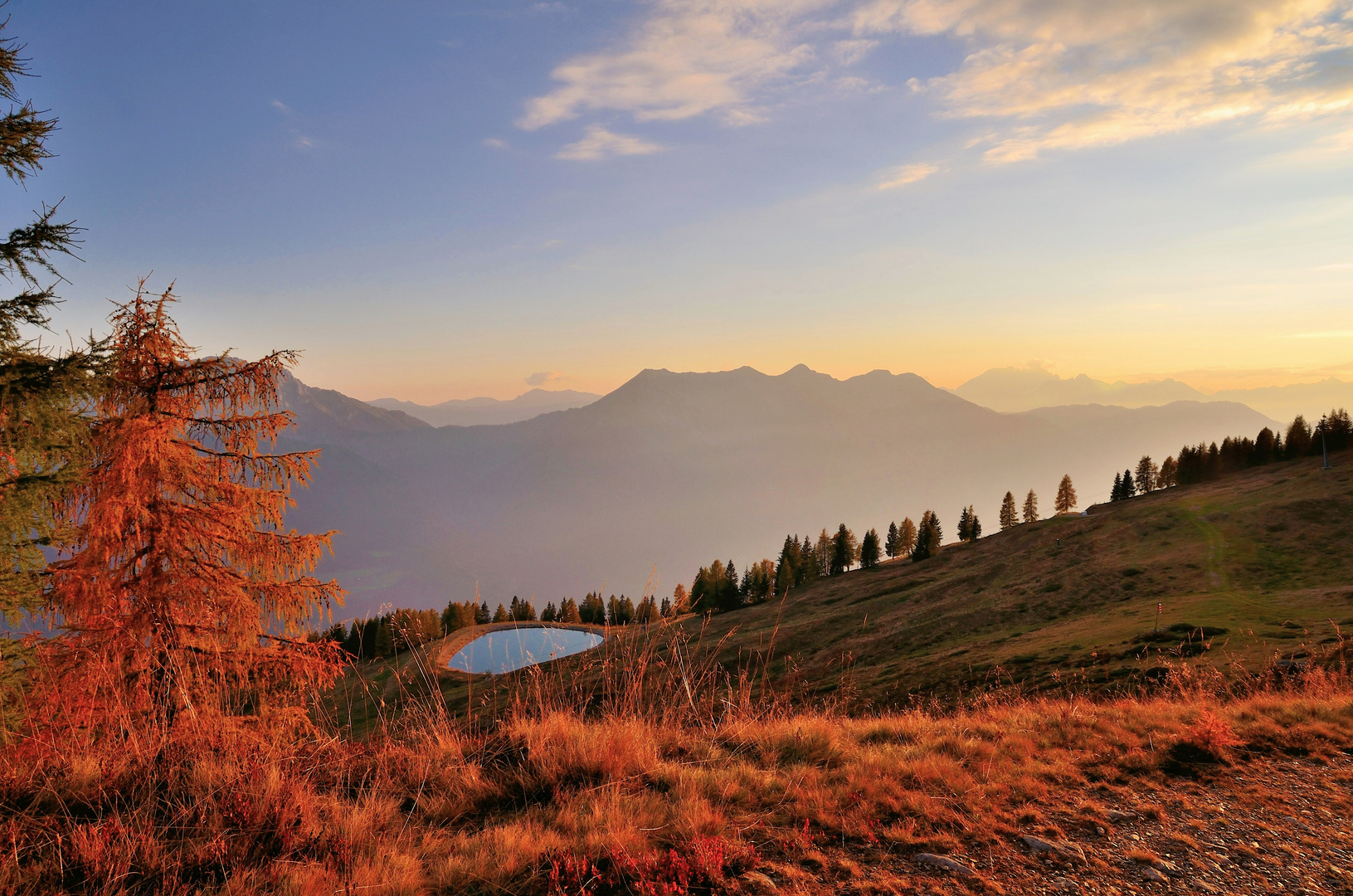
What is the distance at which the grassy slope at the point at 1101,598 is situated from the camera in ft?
68.6

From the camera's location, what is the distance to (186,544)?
883 cm

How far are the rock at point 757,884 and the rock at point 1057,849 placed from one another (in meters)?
1.84

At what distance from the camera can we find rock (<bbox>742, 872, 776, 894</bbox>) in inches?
118

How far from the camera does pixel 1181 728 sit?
226 inches

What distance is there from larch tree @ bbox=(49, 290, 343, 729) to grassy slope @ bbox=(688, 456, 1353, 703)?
803cm

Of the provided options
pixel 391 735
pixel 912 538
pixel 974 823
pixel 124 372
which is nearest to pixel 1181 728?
pixel 974 823

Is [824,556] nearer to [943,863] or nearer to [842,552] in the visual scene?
[842,552]

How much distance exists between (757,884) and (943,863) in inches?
47.9

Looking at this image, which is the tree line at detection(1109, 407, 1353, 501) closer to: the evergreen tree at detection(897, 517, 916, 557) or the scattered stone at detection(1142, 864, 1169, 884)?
the evergreen tree at detection(897, 517, 916, 557)

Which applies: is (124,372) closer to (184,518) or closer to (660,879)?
(184,518)

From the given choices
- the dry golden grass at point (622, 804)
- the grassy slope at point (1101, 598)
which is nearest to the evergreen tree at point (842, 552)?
the grassy slope at point (1101, 598)

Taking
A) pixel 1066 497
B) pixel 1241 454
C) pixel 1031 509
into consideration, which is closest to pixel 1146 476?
pixel 1241 454

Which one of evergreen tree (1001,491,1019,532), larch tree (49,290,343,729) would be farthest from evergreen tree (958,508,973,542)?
larch tree (49,290,343,729)

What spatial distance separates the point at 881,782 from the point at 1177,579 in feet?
151
